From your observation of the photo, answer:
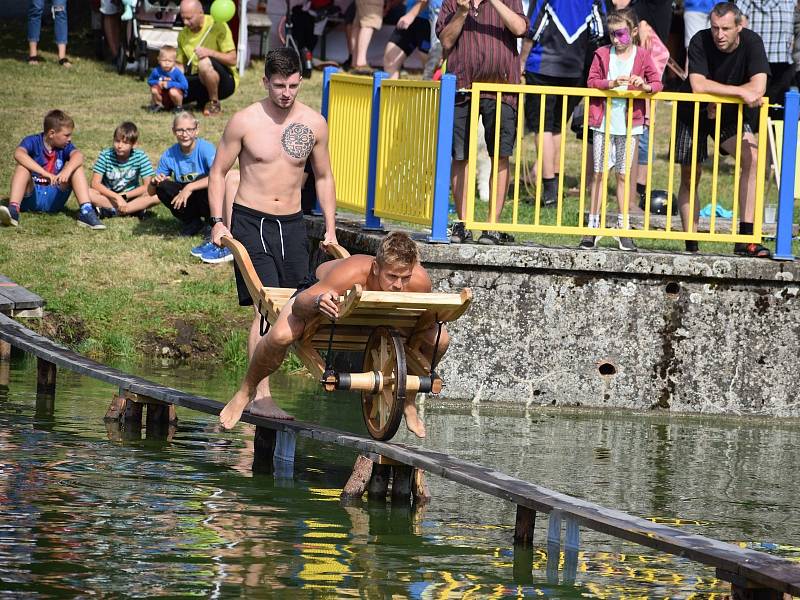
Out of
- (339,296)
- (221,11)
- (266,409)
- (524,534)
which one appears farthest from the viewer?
(221,11)

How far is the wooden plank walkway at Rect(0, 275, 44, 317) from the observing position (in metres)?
12.3

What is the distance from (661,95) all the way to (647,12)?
3752mm

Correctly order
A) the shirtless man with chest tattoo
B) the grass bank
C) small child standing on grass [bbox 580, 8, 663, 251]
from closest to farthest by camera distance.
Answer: the shirtless man with chest tattoo → small child standing on grass [bbox 580, 8, 663, 251] → the grass bank

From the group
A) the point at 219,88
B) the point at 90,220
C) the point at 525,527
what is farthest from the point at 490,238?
the point at 219,88

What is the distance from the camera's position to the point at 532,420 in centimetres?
1127

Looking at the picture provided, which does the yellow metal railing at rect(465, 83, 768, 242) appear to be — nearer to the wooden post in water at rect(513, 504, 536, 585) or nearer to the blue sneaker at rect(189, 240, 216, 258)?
the blue sneaker at rect(189, 240, 216, 258)

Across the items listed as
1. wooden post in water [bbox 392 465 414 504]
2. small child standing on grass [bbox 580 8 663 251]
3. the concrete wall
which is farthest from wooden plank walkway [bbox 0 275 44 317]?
wooden post in water [bbox 392 465 414 504]


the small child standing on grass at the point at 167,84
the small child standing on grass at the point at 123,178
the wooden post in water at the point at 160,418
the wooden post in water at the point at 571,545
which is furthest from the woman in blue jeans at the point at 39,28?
the wooden post in water at the point at 571,545

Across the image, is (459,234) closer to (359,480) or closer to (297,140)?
(297,140)

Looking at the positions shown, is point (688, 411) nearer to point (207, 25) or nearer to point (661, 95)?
point (661, 95)

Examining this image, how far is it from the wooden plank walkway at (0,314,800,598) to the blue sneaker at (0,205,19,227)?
4.74 meters

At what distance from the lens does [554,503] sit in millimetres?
7090

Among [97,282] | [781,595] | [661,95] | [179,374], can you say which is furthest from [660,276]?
[781,595]

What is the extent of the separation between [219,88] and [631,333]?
9638 mm
